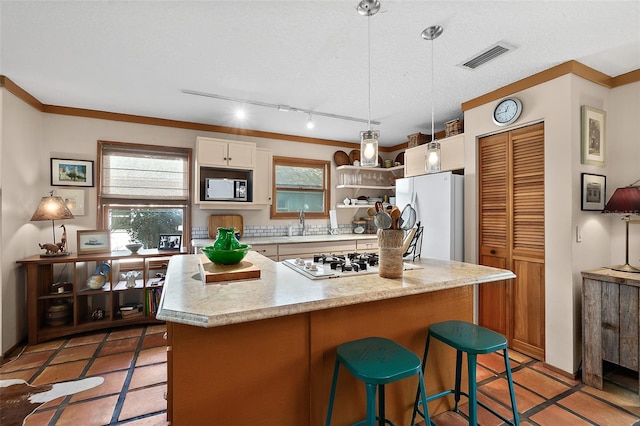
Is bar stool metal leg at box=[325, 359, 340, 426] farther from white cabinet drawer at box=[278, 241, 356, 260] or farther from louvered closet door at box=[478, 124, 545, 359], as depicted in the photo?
white cabinet drawer at box=[278, 241, 356, 260]

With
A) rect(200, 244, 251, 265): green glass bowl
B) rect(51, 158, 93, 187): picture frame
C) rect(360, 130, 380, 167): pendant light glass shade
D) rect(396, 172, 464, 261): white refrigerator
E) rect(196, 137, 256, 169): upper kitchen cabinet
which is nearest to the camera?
rect(200, 244, 251, 265): green glass bowl

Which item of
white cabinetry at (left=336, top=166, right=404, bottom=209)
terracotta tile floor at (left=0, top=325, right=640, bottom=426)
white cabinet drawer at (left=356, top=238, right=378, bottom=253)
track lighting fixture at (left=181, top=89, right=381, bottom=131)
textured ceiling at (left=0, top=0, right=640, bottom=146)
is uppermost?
textured ceiling at (left=0, top=0, right=640, bottom=146)

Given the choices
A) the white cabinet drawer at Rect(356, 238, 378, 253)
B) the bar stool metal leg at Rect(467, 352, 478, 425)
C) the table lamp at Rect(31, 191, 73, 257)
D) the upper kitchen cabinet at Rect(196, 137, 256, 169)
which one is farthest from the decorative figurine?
the bar stool metal leg at Rect(467, 352, 478, 425)

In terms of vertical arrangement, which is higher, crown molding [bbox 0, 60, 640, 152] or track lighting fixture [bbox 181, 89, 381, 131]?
track lighting fixture [bbox 181, 89, 381, 131]

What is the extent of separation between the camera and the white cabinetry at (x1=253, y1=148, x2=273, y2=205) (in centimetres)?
400

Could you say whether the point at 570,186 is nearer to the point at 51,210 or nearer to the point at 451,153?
the point at 451,153

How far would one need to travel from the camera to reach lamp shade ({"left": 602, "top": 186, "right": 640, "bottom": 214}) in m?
2.17

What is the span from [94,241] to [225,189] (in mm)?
1516

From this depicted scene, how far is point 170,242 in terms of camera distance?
365 cm

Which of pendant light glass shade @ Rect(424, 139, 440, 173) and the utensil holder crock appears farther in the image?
pendant light glass shade @ Rect(424, 139, 440, 173)

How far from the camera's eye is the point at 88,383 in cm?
225

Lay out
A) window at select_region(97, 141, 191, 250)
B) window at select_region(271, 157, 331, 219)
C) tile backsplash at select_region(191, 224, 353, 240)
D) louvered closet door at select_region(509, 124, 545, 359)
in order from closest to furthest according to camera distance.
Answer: louvered closet door at select_region(509, 124, 545, 359) → window at select_region(97, 141, 191, 250) → tile backsplash at select_region(191, 224, 353, 240) → window at select_region(271, 157, 331, 219)

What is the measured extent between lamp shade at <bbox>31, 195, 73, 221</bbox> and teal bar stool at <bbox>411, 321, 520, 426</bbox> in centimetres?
359

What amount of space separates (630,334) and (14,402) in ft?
14.2
